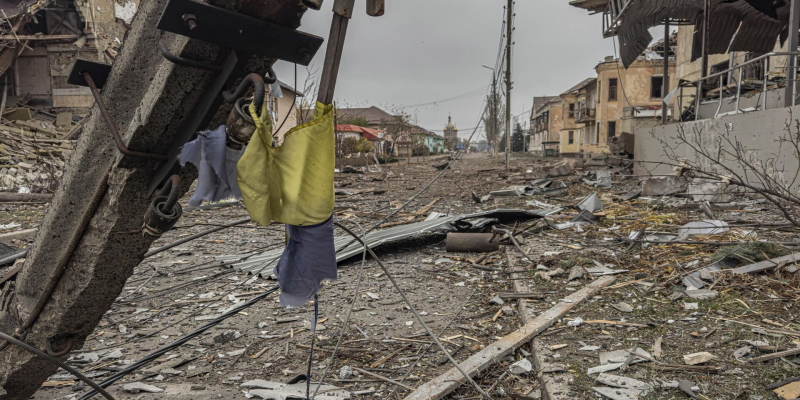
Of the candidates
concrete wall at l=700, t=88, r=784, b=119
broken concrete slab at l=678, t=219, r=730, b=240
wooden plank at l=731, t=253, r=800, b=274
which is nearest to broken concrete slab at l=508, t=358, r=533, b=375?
wooden plank at l=731, t=253, r=800, b=274

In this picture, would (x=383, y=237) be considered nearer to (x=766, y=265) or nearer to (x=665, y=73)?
(x=766, y=265)

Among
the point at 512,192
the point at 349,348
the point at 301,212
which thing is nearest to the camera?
the point at 301,212

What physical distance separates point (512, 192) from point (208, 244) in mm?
7951

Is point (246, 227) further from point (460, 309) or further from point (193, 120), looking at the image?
point (193, 120)

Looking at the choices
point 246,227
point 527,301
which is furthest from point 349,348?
point 246,227

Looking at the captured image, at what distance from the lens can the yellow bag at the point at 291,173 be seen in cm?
143

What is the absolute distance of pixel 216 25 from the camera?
1359 mm

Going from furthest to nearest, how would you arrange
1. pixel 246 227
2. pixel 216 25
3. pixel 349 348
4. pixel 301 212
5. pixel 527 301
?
1. pixel 246 227
2. pixel 527 301
3. pixel 349 348
4. pixel 301 212
5. pixel 216 25

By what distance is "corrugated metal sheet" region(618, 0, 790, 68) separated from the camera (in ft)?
42.8

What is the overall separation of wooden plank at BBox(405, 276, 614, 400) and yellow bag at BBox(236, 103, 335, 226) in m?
1.98

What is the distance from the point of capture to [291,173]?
1.50 meters

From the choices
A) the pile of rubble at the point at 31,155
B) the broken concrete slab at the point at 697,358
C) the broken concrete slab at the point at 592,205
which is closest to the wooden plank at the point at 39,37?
the pile of rubble at the point at 31,155

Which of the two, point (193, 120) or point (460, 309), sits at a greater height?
point (193, 120)

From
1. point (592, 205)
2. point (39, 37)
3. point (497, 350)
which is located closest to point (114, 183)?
point (497, 350)
